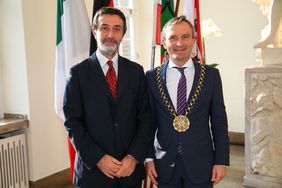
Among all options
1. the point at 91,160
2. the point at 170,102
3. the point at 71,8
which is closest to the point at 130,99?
the point at 170,102

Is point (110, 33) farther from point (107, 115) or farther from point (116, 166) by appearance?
point (116, 166)

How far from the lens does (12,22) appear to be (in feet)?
8.59

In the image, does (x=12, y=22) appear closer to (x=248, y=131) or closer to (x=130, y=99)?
(x=130, y=99)

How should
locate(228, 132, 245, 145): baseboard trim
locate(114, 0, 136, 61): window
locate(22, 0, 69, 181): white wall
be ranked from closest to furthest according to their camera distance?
locate(22, 0, 69, 181): white wall
locate(114, 0, 136, 61): window
locate(228, 132, 245, 145): baseboard trim

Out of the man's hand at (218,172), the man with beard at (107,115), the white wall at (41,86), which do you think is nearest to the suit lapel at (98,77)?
the man with beard at (107,115)

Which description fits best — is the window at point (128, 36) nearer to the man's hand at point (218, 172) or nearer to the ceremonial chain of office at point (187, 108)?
the ceremonial chain of office at point (187, 108)

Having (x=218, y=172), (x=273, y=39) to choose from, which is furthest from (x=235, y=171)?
(x=218, y=172)

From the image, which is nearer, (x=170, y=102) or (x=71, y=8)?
(x=170, y=102)

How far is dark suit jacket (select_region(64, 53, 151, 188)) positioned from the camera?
1.47m

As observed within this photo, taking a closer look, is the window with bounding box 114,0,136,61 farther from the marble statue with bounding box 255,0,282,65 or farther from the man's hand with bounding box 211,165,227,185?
the man's hand with bounding box 211,165,227,185

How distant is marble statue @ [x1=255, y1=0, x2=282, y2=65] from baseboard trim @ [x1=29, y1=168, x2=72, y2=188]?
214 cm

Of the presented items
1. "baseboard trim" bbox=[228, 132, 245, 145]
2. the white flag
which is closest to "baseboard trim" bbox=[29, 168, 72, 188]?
the white flag

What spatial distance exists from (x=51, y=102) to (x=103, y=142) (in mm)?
1476

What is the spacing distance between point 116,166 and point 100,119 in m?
0.23
